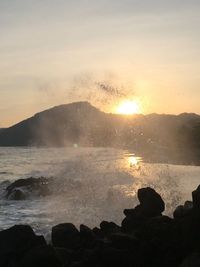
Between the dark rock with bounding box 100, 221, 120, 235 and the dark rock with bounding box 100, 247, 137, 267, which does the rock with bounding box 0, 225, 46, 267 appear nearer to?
the dark rock with bounding box 100, 247, 137, 267

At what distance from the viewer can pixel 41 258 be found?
10.6 metres

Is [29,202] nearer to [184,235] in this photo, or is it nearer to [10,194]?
[10,194]

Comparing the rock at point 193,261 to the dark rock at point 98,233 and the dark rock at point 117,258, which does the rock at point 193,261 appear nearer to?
the dark rock at point 117,258

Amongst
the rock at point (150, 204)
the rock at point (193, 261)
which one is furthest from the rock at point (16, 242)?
the rock at point (193, 261)

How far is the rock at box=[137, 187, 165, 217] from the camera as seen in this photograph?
1453 cm

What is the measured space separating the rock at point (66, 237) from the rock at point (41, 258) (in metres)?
2.48

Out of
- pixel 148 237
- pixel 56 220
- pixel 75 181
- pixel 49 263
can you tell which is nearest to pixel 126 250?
pixel 148 237

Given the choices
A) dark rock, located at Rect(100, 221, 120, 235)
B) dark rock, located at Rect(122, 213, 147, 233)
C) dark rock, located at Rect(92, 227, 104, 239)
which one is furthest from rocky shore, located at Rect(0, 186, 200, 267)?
dark rock, located at Rect(122, 213, 147, 233)

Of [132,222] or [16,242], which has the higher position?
[132,222]

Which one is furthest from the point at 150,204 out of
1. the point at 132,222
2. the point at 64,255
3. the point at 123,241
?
the point at 64,255

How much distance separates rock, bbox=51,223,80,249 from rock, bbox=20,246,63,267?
2.48 meters

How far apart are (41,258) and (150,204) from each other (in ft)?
16.4

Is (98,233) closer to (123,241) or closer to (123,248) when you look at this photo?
(123,241)

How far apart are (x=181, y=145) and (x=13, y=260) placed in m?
88.2
